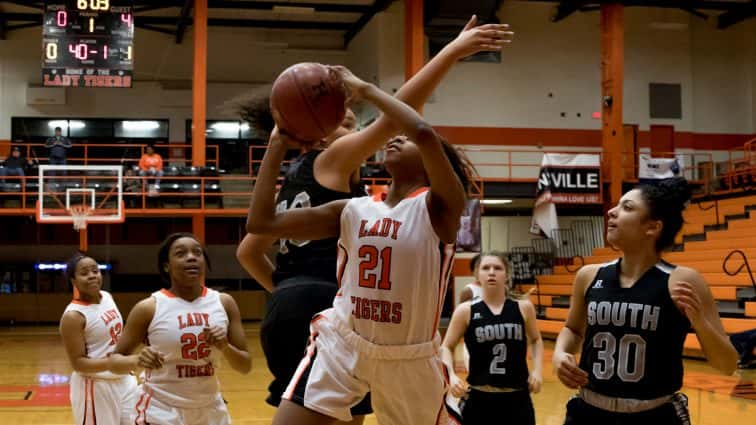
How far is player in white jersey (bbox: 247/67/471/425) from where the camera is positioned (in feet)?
9.55

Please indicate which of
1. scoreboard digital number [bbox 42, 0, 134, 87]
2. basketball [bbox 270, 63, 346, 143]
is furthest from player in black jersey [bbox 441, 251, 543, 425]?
scoreboard digital number [bbox 42, 0, 134, 87]

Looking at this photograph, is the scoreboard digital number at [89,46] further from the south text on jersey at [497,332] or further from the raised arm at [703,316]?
the raised arm at [703,316]

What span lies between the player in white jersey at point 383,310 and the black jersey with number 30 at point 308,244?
23 cm

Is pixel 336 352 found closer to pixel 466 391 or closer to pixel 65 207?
pixel 466 391

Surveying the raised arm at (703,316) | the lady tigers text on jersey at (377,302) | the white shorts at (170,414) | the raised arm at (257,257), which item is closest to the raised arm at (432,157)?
the lady tigers text on jersey at (377,302)

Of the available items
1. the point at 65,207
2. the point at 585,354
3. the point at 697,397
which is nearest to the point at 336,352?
the point at 585,354

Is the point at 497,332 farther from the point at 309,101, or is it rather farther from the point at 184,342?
the point at 309,101

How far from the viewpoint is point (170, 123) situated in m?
24.5

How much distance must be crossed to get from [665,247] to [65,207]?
47.1 feet

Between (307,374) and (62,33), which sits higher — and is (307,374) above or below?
below

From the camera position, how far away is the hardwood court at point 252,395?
7.97 metres

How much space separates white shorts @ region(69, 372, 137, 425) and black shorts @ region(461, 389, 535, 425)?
209cm

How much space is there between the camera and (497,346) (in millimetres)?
5215

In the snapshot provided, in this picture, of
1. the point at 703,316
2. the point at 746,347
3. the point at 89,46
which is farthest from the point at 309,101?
the point at 89,46
